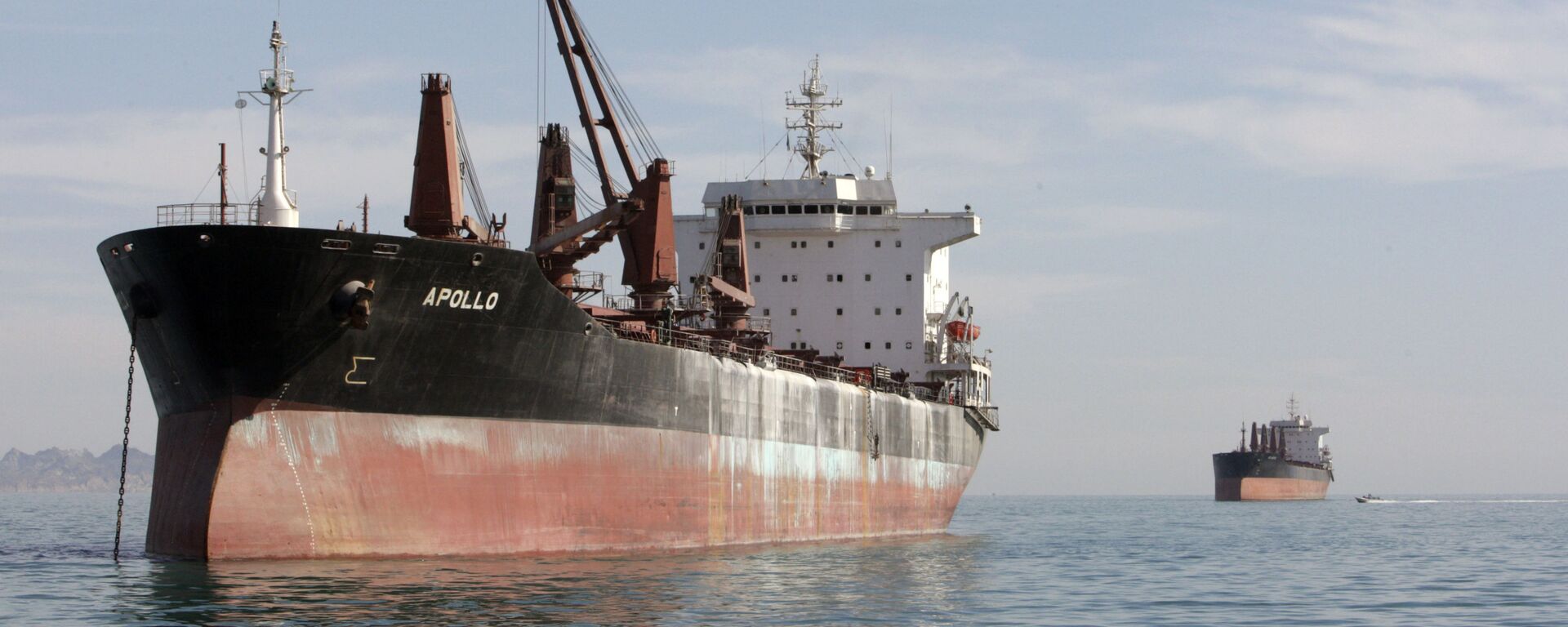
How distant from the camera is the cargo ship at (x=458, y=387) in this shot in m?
20.0

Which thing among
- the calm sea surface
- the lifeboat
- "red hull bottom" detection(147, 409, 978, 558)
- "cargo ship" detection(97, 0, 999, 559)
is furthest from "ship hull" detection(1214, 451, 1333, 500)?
"red hull bottom" detection(147, 409, 978, 558)

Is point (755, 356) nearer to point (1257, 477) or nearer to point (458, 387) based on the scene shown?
point (458, 387)

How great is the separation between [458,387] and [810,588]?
5.16m

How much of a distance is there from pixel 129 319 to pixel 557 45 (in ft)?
37.4

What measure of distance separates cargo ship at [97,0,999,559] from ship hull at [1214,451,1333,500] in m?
68.1

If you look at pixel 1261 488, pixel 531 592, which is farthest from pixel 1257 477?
pixel 531 592

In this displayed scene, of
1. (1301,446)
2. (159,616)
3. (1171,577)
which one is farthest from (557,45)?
(1301,446)

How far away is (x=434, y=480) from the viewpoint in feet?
69.7

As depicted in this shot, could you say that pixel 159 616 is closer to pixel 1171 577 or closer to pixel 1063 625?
pixel 1063 625

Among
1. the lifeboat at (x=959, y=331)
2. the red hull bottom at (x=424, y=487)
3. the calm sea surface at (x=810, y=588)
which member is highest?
the lifeboat at (x=959, y=331)

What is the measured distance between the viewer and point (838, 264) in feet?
131

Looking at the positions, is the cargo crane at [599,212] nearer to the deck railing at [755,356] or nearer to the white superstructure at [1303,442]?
the deck railing at [755,356]

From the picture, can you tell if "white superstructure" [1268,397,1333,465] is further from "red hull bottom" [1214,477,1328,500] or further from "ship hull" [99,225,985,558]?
"ship hull" [99,225,985,558]

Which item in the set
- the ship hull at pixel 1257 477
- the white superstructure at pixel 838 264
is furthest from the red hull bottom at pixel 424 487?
the ship hull at pixel 1257 477
